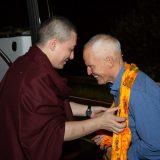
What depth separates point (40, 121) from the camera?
280cm

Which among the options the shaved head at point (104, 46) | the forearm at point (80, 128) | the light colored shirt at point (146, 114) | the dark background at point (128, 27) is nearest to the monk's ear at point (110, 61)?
the shaved head at point (104, 46)

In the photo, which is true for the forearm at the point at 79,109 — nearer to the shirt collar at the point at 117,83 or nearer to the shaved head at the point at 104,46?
the shirt collar at the point at 117,83

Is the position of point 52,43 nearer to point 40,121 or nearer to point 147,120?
point 40,121

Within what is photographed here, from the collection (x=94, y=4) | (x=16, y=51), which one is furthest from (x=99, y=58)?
(x=94, y=4)

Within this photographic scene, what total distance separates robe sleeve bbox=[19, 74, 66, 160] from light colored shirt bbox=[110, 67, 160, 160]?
559 millimetres

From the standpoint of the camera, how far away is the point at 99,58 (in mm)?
2842

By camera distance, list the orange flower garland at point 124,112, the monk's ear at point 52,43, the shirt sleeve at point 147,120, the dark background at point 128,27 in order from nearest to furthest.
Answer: the shirt sleeve at point 147,120 → the orange flower garland at point 124,112 → the monk's ear at point 52,43 → the dark background at point 128,27

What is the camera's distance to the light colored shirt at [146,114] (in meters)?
2.60

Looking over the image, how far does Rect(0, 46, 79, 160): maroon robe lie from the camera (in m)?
2.80

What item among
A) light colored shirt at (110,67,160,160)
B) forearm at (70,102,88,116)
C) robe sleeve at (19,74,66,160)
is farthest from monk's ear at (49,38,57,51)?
→ forearm at (70,102,88,116)

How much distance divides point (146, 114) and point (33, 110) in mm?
797

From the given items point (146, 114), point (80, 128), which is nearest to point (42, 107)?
point (80, 128)

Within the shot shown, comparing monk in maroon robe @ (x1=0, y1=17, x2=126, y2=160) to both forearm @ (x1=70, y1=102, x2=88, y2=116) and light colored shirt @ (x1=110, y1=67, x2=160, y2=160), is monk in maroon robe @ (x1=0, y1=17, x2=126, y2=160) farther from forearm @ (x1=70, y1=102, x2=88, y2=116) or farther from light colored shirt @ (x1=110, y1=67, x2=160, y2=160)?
forearm @ (x1=70, y1=102, x2=88, y2=116)

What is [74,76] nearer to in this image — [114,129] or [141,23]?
[141,23]
